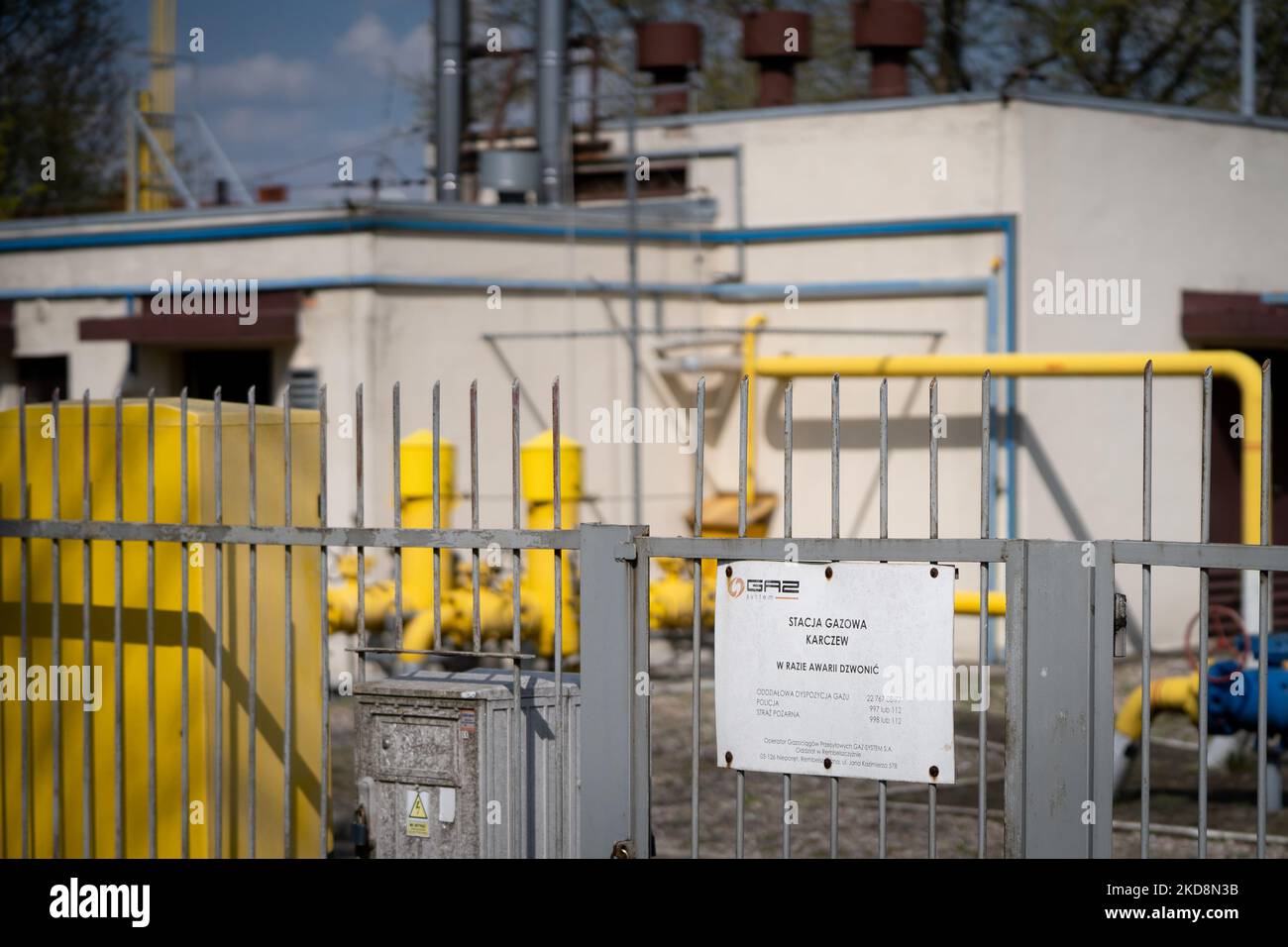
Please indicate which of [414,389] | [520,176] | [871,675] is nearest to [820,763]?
[871,675]

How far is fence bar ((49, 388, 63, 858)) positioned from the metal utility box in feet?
3.91

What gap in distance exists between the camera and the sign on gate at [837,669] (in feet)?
13.7

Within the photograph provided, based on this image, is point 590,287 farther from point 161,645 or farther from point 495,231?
point 161,645

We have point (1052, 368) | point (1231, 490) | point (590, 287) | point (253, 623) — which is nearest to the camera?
point (253, 623)

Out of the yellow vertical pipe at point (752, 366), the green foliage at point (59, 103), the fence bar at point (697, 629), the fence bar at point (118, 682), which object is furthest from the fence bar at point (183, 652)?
the green foliage at point (59, 103)

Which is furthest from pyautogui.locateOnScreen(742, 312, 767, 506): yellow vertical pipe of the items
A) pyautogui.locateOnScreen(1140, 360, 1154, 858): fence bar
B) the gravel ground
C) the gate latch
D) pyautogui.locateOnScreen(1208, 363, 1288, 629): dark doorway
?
pyautogui.locateOnScreen(1140, 360, 1154, 858): fence bar

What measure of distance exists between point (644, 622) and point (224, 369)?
409 inches

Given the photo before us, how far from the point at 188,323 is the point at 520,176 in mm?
3478

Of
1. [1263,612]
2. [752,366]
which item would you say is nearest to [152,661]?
[1263,612]

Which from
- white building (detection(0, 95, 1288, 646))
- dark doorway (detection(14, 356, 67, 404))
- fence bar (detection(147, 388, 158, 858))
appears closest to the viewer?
fence bar (detection(147, 388, 158, 858))

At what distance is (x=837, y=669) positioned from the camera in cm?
426

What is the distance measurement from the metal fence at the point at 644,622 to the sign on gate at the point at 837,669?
7cm

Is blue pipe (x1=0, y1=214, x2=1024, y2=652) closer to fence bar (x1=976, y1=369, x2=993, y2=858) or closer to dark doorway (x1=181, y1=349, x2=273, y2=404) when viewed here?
dark doorway (x1=181, y1=349, x2=273, y2=404)

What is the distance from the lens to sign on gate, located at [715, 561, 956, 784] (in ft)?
13.7
